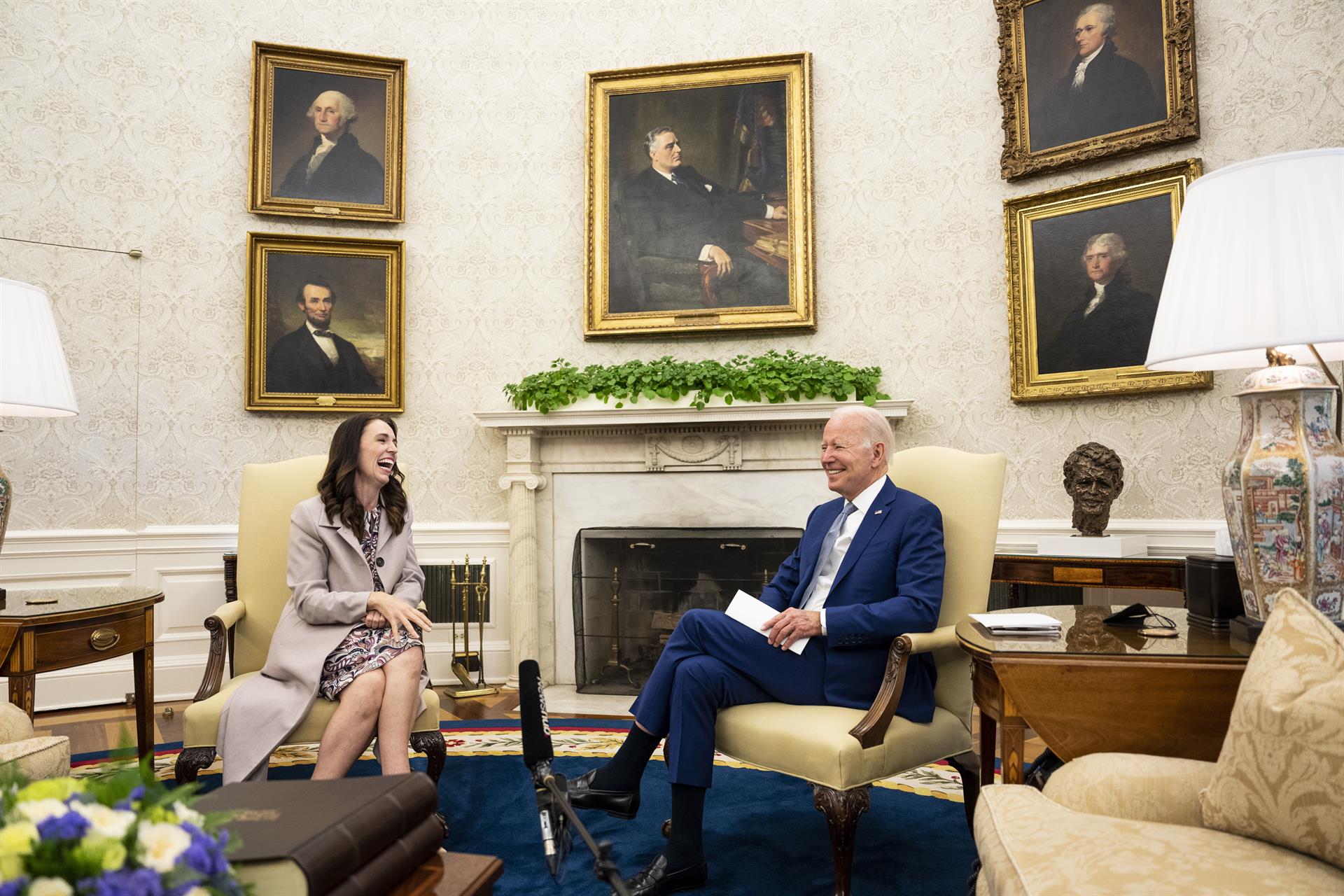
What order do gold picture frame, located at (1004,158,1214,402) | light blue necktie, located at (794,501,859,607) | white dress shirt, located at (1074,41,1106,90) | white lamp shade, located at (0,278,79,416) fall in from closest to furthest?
1. white lamp shade, located at (0,278,79,416)
2. light blue necktie, located at (794,501,859,607)
3. gold picture frame, located at (1004,158,1214,402)
4. white dress shirt, located at (1074,41,1106,90)

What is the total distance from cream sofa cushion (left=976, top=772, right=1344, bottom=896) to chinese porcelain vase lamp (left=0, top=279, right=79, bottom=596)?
10.1 ft

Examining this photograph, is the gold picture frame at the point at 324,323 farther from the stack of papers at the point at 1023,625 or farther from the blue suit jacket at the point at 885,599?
the stack of papers at the point at 1023,625

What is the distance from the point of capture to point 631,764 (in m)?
2.59

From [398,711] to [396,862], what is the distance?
5.23ft

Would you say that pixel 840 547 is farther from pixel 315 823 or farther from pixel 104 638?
pixel 104 638

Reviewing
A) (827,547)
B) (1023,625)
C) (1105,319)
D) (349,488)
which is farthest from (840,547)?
(1105,319)

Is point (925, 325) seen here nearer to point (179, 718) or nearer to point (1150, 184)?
point (1150, 184)

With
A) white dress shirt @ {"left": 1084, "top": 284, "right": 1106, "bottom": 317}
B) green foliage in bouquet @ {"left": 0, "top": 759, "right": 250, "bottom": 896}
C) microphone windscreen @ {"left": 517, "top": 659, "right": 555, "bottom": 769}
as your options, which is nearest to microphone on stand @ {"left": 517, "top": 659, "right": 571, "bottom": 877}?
microphone windscreen @ {"left": 517, "top": 659, "right": 555, "bottom": 769}

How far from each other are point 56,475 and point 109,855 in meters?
5.04

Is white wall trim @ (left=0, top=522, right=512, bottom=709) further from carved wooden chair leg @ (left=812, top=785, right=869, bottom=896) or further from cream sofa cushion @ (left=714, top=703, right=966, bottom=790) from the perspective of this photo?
carved wooden chair leg @ (left=812, top=785, right=869, bottom=896)

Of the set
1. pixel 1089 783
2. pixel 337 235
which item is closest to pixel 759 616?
pixel 1089 783

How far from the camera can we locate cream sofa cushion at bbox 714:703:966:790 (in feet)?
7.46

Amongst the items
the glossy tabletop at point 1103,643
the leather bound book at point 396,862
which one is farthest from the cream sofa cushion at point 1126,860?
the leather bound book at point 396,862

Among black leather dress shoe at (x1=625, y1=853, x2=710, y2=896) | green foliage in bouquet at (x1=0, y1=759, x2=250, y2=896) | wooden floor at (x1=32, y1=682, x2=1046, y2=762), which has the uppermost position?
green foliage in bouquet at (x1=0, y1=759, x2=250, y2=896)
